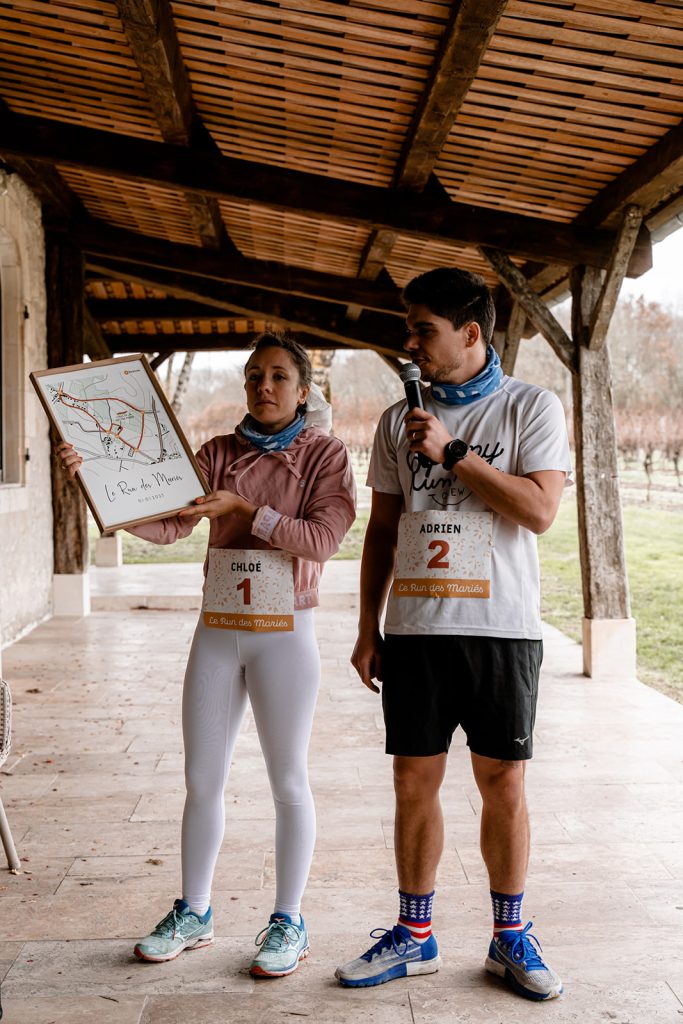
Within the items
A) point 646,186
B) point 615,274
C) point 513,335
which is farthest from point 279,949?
point 513,335

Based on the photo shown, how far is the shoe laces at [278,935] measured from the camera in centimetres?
235

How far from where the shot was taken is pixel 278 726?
231 cm

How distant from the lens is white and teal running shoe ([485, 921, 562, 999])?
222 cm

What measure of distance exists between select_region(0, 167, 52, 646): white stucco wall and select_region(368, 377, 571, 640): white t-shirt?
16.7 ft

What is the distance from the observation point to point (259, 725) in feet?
7.68

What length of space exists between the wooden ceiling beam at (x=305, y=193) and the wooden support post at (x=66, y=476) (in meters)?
2.65

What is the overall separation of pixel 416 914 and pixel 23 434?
236 inches

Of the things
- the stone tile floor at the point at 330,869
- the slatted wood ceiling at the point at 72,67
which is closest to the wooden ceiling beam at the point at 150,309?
the slatted wood ceiling at the point at 72,67

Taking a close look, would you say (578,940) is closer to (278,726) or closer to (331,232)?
(278,726)

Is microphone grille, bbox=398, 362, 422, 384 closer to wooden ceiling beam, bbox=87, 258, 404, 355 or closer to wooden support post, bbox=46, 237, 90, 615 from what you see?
wooden support post, bbox=46, 237, 90, 615

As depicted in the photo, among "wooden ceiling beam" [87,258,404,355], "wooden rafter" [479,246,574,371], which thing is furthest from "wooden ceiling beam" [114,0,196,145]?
"wooden ceiling beam" [87,258,404,355]

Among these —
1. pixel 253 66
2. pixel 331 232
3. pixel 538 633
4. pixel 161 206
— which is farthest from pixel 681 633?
pixel 538 633

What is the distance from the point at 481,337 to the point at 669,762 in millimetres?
2717

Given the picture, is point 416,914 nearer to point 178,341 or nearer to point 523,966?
point 523,966
